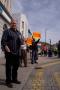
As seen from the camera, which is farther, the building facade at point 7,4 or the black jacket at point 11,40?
the building facade at point 7,4

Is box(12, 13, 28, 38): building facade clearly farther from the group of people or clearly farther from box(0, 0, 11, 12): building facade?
the group of people

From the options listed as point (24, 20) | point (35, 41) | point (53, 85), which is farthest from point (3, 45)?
point (24, 20)

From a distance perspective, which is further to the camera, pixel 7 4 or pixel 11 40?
pixel 7 4

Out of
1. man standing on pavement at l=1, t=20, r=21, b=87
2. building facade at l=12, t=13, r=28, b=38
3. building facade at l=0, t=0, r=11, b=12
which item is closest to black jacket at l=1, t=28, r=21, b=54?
man standing on pavement at l=1, t=20, r=21, b=87

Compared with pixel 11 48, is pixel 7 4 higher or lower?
higher

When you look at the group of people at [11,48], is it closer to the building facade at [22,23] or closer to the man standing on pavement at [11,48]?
A: the man standing on pavement at [11,48]

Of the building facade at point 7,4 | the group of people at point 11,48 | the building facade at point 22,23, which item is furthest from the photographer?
the building facade at point 22,23

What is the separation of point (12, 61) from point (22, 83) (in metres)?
0.92

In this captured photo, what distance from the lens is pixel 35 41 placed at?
20.5m

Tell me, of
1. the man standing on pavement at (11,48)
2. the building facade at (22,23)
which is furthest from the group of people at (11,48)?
the building facade at (22,23)

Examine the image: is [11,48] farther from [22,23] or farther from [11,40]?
[22,23]

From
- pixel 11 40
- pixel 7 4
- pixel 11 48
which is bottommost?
pixel 11 48

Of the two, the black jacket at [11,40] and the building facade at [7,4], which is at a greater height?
the building facade at [7,4]

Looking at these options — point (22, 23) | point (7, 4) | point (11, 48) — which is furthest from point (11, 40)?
point (22, 23)
